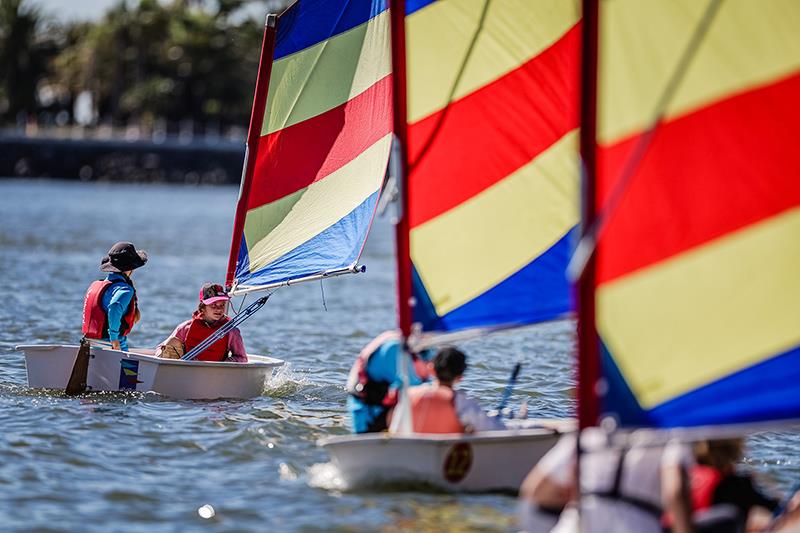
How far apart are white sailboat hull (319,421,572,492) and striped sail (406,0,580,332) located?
77cm

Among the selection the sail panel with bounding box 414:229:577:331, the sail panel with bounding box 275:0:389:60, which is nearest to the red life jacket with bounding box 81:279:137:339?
the sail panel with bounding box 275:0:389:60

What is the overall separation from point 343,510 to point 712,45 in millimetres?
3902

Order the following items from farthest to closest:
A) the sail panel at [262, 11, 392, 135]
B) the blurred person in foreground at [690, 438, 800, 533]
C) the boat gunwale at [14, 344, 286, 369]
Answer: the sail panel at [262, 11, 392, 135] < the boat gunwale at [14, 344, 286, 369] < the blurred person in foreground at [690, 438, 800, 533]

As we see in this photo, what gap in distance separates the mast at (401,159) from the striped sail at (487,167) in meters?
0.05

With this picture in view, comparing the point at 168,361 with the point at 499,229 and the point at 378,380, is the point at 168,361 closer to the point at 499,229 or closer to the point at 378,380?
the point at 378,380

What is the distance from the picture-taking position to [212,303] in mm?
13070

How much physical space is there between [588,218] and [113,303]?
22.8ft

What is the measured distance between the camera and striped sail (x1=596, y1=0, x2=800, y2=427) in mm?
6855

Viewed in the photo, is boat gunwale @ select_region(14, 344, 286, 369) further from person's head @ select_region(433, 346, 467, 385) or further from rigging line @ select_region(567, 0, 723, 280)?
rigging line @ select_region(567, 0, 723, 280)

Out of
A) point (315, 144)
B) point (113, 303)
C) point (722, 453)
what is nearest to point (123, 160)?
point (315, 144)

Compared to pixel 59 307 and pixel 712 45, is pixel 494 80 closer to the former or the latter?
pixel 712 45

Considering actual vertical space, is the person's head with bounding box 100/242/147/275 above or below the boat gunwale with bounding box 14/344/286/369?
above

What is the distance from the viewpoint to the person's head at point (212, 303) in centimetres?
1309

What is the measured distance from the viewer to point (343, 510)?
895cm
